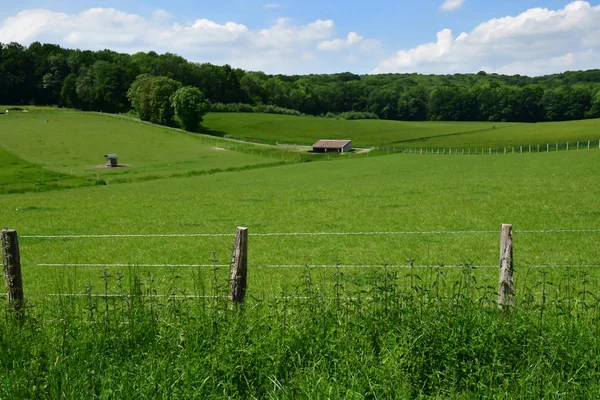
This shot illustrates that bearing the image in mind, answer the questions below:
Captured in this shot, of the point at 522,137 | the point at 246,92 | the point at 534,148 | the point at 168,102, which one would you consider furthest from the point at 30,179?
the point at 246,92

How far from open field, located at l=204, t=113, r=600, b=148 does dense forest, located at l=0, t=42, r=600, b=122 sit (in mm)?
16909

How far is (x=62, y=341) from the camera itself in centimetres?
753

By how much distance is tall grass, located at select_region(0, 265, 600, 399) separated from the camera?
6492mm

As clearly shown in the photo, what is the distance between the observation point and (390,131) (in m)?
140

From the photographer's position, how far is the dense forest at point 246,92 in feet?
464

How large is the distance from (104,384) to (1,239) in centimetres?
345

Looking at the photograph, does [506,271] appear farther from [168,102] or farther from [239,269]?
[168,102]

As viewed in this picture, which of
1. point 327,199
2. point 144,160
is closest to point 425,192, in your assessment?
point 327,199

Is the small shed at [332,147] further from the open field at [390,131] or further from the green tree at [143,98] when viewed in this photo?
the green tree at [143,98]

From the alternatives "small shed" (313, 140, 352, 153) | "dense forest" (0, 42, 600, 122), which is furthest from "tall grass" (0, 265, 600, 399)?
"dense forest" (0, 42, 600, 122)

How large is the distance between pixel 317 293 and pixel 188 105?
354 feet

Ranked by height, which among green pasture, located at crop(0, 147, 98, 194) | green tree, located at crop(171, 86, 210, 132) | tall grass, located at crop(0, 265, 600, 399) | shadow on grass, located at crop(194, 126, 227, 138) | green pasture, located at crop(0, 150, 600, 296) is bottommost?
green pasture, located at crop(0, 147, 98, 194)

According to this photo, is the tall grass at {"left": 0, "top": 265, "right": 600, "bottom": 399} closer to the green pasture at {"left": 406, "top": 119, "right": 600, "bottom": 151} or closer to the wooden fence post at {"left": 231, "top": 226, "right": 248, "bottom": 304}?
the wooden fence post at {"left": 231, "top": 226, "right": 248, "bottom": 304}

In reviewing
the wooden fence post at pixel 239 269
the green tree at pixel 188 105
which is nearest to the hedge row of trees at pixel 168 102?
the green tree at pixel 188 105
